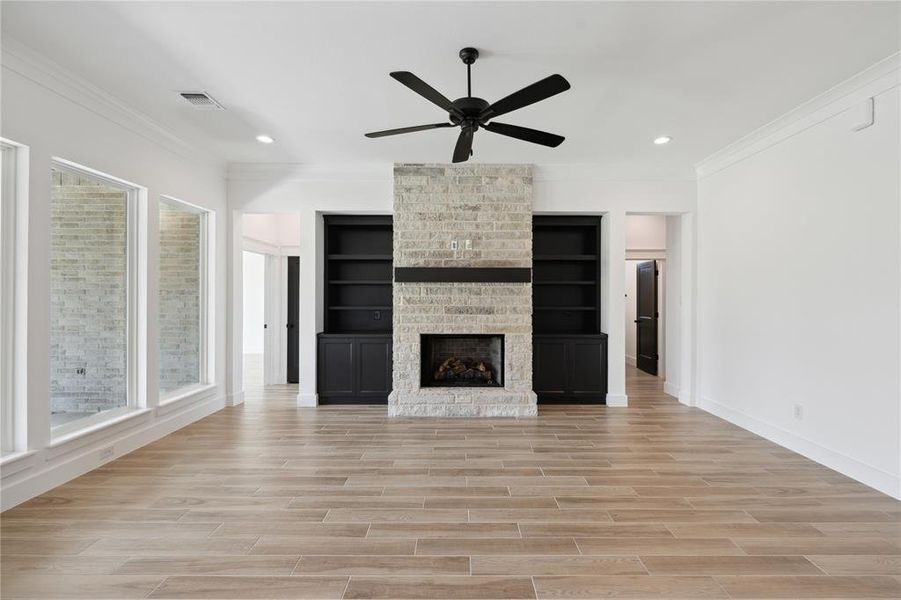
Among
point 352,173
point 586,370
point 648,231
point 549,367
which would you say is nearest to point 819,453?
point 586,370

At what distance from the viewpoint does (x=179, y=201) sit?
439cm

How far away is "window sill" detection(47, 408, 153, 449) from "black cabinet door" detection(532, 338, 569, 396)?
4.07 m

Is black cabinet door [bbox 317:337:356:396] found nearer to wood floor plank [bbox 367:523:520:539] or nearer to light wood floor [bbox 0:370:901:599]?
light wood floor [bbox 0:370:901:599]

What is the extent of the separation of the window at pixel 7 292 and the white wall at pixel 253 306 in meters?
7.12

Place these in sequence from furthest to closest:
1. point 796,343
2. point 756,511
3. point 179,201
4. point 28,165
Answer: point 179,201 < point 796,343 < point 28,165 < point 756,511

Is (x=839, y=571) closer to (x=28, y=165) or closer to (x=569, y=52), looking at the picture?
(x=569, y=52)

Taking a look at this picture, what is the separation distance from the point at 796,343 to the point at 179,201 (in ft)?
19.2

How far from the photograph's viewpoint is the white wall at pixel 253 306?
32.2 feet

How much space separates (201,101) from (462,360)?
377cm

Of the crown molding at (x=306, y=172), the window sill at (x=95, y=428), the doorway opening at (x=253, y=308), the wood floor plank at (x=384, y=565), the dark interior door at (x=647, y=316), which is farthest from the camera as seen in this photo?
the doorway opening at (x=253, y=308)

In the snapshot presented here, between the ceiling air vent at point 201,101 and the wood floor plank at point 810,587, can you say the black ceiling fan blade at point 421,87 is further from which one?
the wood floor plank at point 810,587

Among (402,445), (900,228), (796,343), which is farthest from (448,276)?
(900,228)

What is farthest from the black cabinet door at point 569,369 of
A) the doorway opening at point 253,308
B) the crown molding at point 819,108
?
the doorway opening at point 253,308

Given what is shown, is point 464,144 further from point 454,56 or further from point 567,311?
point 567,311
